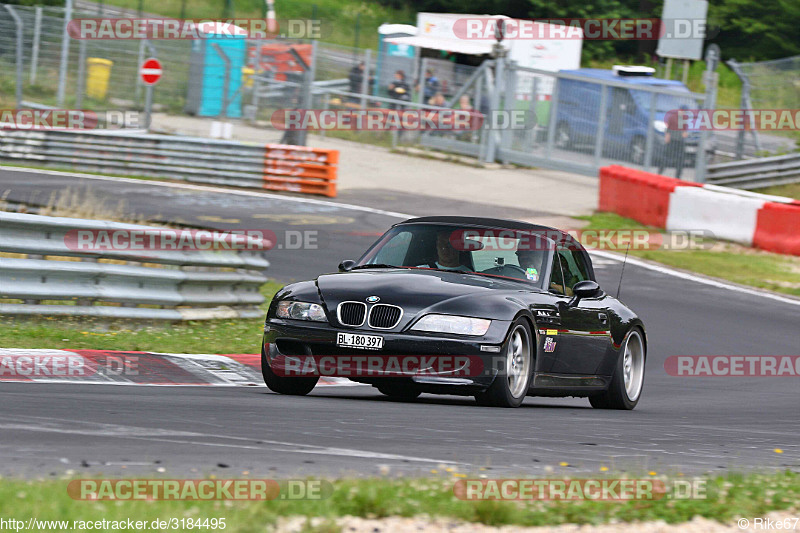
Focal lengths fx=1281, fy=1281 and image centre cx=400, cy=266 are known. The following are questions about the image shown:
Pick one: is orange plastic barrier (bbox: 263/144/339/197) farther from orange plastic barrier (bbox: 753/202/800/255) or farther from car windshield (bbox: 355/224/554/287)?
car windshield (bbox: 355/224/554/287)

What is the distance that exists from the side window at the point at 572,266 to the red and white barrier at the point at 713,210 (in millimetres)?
11541

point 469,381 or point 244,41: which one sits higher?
point 244,41

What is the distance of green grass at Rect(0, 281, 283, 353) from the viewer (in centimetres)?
1013

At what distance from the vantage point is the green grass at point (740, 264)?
19.3 meters

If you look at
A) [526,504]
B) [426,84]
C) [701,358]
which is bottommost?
[701,358]

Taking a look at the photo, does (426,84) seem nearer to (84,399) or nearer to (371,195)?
(371,195)

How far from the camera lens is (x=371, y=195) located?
2612cm

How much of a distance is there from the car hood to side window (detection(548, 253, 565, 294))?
588 millimetres

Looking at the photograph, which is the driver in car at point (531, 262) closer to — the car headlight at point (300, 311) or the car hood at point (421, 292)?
the car hood at point (421, 292)

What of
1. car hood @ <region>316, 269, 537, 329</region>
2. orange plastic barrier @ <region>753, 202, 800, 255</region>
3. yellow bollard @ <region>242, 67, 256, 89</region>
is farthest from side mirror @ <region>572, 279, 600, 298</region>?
yellow bollard @ <region>242, 67, 256, 89</region>

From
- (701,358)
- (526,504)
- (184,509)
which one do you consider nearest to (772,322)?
(701,358)

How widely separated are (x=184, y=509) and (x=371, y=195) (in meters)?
21.8

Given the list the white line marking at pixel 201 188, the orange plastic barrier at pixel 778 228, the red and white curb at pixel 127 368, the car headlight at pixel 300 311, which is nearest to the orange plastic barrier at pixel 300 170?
the white line marking at pixel 201 188

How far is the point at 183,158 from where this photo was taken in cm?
2600
